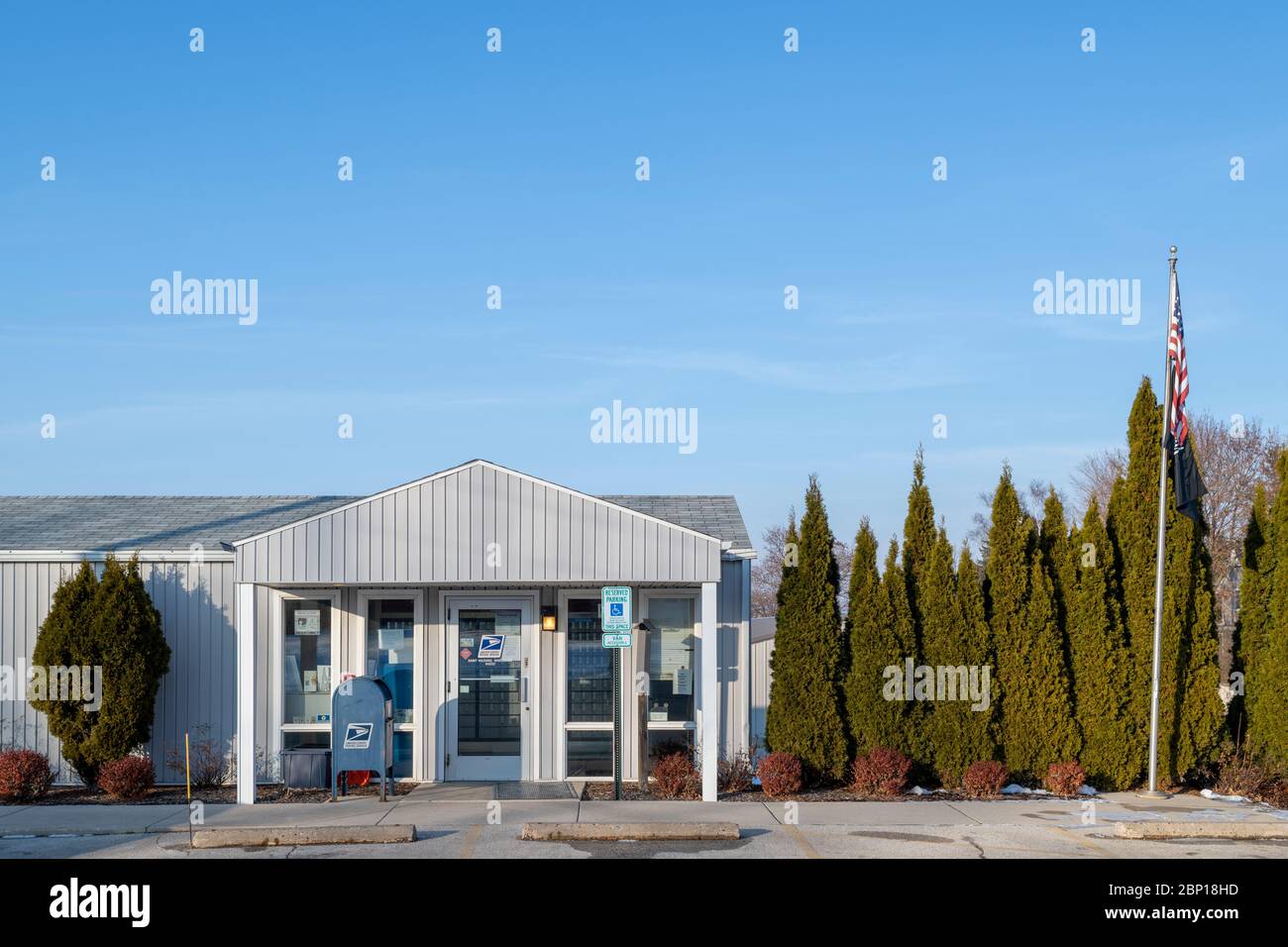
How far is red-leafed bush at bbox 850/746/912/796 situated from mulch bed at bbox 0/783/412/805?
584 cm

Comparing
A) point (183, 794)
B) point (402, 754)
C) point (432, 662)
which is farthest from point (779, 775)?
point (183, 794)

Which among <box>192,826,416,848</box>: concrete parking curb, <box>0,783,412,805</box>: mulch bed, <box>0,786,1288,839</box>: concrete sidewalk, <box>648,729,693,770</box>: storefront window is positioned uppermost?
<box>648,729,693,770</box>: storefront window

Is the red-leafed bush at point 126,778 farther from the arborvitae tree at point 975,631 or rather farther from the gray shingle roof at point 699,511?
the arborvitae tree at point 975,631

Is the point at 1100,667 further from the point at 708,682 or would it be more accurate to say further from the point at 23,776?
the point at 23,776

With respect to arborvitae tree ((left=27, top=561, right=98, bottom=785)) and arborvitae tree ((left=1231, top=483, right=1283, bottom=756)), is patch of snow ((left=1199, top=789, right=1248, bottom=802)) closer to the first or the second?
arborvitae tree ((left=1231, top=483, right=1283, bottom=756))

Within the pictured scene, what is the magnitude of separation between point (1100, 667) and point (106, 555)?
1346 cm

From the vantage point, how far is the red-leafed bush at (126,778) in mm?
15703

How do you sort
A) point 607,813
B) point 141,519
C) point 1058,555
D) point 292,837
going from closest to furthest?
point 292,837
point 607,813
point 1058,555
point 141,519

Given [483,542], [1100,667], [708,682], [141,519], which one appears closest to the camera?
[708,682]

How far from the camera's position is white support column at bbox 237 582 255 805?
15320mm

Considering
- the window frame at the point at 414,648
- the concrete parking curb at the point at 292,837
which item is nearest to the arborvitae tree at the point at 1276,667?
the concrete parking curb at the point at 292,837

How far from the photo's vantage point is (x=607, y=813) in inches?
562

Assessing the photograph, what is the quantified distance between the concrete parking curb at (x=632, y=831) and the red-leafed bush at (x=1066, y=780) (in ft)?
17.5

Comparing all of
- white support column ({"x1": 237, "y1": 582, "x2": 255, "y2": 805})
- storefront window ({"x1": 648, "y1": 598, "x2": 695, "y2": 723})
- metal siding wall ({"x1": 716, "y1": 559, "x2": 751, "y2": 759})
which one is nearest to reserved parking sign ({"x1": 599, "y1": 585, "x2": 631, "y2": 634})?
storefront window ({"x1": 648, "y1": 598, "x2": 695, "y2": 723})
